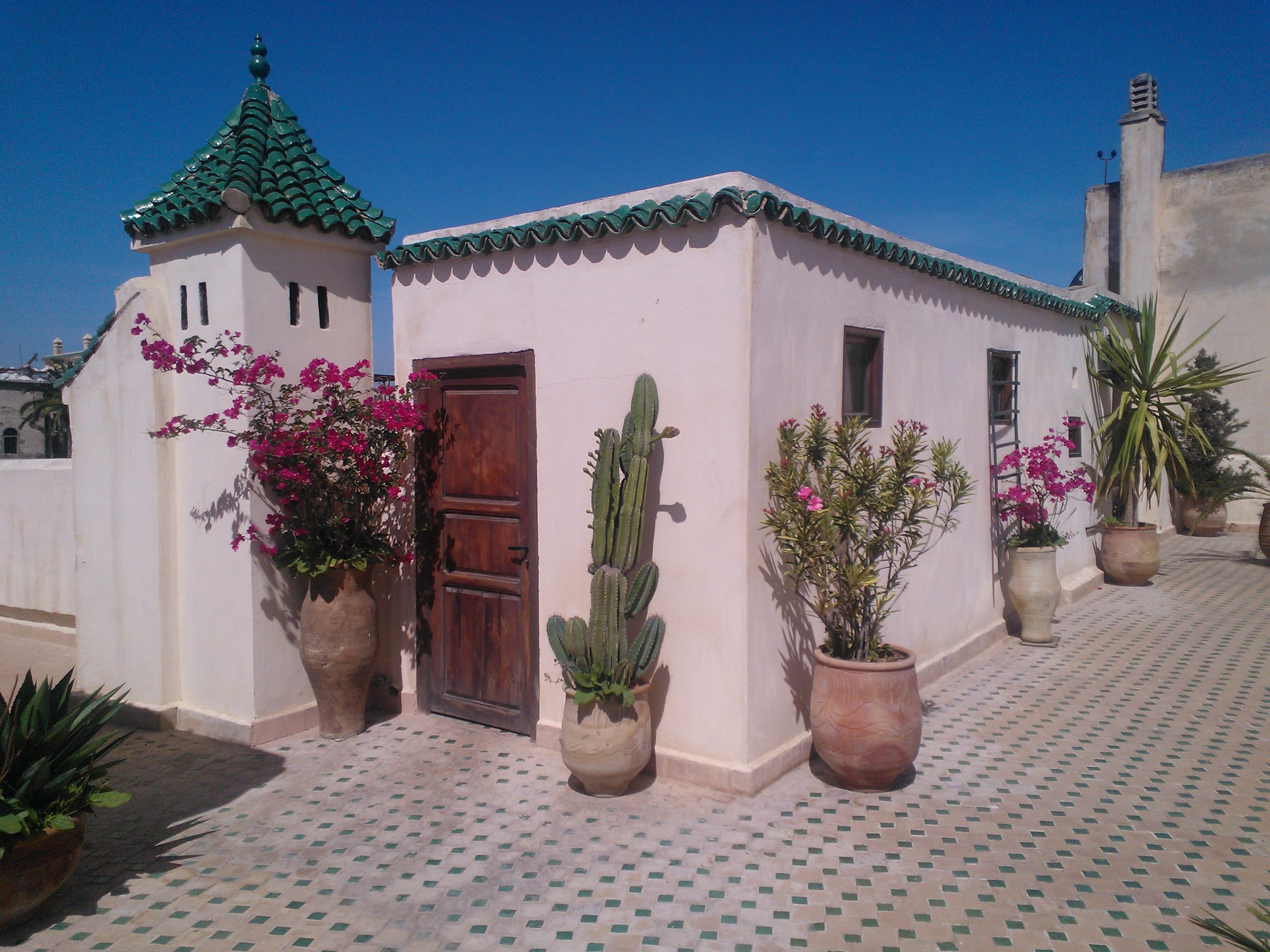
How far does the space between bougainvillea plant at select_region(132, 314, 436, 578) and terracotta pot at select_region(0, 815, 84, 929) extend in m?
1.87

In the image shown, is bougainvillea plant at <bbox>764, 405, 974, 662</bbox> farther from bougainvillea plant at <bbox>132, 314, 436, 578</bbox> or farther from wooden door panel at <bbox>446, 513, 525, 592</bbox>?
bougainvillea plant at <bbox>132, 314, 436, 578</bbox>

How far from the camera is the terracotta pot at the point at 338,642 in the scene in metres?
5.04

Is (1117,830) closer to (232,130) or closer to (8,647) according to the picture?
(232,130)

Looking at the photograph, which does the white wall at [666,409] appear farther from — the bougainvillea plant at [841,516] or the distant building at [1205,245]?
the distant building at [1205,245]

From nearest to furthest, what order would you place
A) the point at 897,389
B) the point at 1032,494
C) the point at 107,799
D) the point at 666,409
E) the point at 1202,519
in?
1. the point at 107,799
2. the point at 666,409
3. the point at 897,389
4. the point at 1032,494
5. the point at 1202,519

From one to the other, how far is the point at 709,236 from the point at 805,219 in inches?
22.1

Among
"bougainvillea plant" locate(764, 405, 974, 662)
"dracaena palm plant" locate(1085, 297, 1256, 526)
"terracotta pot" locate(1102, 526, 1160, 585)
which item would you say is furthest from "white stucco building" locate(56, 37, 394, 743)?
"terracotta pot" locate(1102, 526, 1160, 585)

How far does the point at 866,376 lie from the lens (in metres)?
5.46

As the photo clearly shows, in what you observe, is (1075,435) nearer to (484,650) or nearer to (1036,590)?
(1036,590)

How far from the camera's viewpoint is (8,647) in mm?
7684

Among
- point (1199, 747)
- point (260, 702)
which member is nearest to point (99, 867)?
point (260, 702)

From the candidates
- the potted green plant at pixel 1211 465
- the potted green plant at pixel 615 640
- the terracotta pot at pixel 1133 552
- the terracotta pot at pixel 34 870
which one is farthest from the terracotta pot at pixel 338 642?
the potted green plant at pixel 1211 465

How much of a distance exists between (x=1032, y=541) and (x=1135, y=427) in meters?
2.71

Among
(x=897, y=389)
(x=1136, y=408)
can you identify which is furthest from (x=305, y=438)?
(x=1136, y=408)
